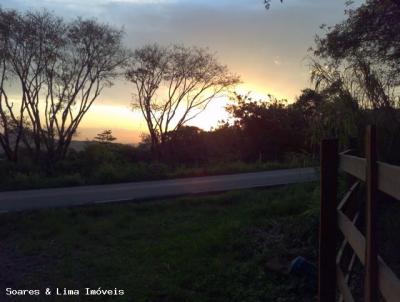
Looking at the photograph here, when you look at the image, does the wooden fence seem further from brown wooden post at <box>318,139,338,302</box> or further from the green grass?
the green grass

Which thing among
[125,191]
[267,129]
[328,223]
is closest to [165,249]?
[328,223]

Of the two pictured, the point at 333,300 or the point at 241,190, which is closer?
the point at 333,300

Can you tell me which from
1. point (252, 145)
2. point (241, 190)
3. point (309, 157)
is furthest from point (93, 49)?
point (309, 157)

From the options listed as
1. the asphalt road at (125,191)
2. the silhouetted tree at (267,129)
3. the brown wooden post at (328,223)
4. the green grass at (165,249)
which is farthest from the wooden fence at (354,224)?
the silhouetted tree at (267,129)

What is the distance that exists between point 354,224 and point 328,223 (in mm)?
271

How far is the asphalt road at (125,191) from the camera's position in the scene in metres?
13.9

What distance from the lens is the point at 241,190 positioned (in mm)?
15609

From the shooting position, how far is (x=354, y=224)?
4238 millimetres

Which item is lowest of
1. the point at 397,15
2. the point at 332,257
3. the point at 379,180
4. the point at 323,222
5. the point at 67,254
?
the point at 67,254

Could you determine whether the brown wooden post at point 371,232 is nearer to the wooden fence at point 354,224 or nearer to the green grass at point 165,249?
the wooden fence at point 354,224

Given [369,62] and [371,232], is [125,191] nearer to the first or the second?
[369,62]

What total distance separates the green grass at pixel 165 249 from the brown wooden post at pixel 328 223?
1.58 m

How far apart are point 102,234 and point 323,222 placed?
609 centimetres

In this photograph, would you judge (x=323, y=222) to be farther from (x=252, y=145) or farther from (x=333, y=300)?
(x=252, y=145)
